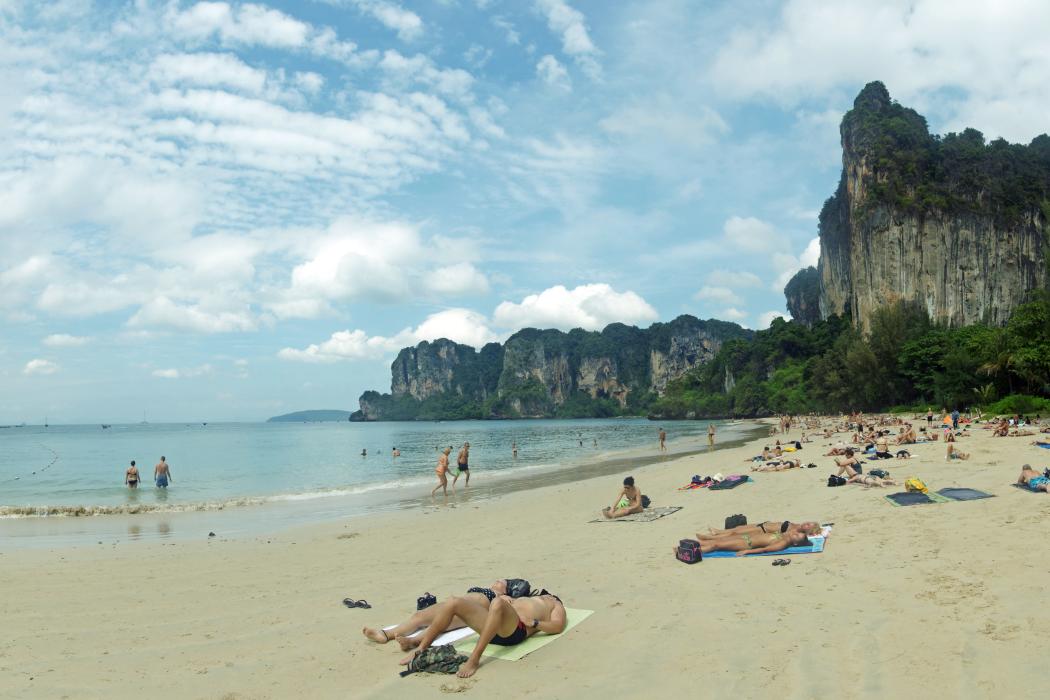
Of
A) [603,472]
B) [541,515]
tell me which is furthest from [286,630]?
[603,472]

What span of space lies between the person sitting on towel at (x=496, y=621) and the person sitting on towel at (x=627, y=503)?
685 cm

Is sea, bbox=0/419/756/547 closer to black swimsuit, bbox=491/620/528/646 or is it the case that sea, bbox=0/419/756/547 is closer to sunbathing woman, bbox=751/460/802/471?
sunbathing woman, bbox=751/460/802/471

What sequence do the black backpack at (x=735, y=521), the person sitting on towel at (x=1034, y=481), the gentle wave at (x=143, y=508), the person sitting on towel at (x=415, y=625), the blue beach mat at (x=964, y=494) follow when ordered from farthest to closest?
the gentle wave at (x=143, y=508), the blue beach mat at (x=964, y=494), the person sitting on towel at (x=1034, y=481), the black backpack at (x=735, y=521), the person sitting on towel at (x=415, y=625)

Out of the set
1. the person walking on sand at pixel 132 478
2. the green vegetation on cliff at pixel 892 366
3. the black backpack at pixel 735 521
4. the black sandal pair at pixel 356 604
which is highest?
the green vegetation on cliff at pixel 892 366

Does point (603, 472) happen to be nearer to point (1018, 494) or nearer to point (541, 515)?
point (541, 515)

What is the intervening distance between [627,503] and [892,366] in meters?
52.8

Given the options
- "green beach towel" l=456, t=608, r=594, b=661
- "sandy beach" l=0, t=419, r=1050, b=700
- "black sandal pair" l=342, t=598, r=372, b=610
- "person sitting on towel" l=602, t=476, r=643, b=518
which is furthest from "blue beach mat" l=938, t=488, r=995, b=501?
"black sandal pair" l=342, t=598, r=372, b=610

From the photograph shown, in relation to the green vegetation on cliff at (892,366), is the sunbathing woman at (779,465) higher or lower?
lower

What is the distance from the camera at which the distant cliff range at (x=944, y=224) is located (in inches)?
2793

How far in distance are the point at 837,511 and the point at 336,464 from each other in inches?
1321

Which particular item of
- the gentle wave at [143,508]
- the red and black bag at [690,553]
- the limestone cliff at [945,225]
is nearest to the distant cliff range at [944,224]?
the limestone cliff at [945,225]

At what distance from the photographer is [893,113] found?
84562mm

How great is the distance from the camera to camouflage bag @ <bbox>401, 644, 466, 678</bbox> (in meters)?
5.18

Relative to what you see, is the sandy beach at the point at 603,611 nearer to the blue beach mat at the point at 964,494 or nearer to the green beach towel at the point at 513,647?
the green beach towel at the point at 513,647
